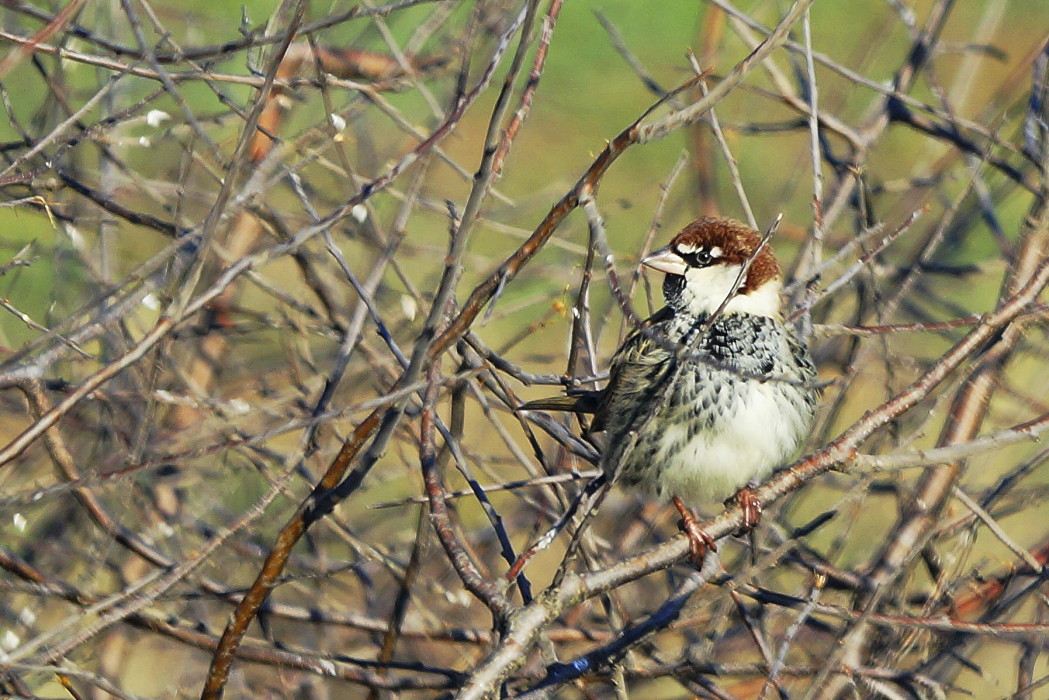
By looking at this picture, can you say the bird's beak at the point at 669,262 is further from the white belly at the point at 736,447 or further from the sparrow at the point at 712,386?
the white belly at the point at 736,447

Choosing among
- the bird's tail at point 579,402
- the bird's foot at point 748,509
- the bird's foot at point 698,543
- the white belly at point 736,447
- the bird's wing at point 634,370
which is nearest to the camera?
the bird's foot at point 698,543

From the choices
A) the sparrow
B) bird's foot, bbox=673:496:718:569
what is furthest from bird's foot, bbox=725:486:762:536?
bird's foot, bbox=673:496:718:569

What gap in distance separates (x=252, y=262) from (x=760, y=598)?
4.14 ft

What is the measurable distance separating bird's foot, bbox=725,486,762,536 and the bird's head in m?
0.50

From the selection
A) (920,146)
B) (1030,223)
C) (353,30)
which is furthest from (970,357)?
(920,146)

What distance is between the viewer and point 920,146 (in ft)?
25.5

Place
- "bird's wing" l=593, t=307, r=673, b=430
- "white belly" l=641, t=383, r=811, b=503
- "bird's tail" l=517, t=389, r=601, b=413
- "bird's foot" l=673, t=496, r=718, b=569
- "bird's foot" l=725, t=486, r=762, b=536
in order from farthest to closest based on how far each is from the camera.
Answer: "bird's tail" l=517, t=389, r=601, b=413, "bird's wing" l=593, t=307, r=673, b=430, "white belly" l=641, t=383, r=811, b=503, "bird's foot" l=725, t=486, r=762, b=536, "bird's foot" l=673, t=496, r=718, b=569

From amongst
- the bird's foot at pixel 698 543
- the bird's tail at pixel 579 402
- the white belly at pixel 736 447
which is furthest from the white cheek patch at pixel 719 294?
the bird's foot at pixel 698 543

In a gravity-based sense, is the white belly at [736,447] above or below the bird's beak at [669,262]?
below

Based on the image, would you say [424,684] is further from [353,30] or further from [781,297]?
[353,30]

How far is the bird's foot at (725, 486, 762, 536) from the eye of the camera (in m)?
2.76

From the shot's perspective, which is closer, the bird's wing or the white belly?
the white belly

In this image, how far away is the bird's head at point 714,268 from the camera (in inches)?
129

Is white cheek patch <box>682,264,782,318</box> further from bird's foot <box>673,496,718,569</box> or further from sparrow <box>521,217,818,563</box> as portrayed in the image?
bird's foot <box>673,496,718,569</box>
